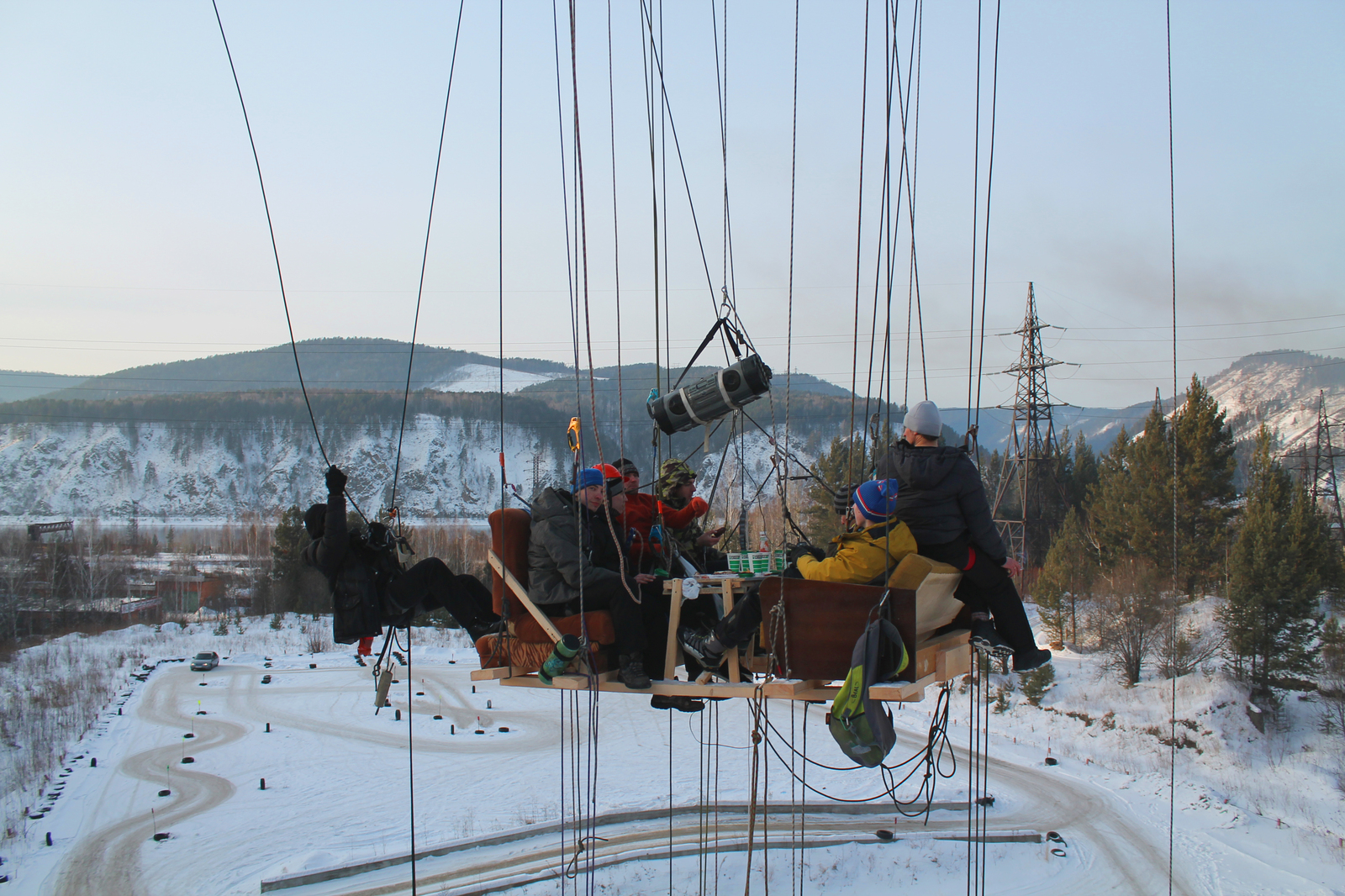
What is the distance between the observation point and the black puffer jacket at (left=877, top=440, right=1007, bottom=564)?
16.8 ft

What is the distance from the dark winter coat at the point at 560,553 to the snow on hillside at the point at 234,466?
93.4 metres

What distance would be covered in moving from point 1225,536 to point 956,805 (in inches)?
650

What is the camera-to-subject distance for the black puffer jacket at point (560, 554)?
570 centimetres

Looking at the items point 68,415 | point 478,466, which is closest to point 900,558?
point 478,466

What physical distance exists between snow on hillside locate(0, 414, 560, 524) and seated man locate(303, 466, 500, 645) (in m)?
92.3

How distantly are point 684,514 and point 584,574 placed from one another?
4.45 feet

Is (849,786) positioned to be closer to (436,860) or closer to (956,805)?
(956,805)

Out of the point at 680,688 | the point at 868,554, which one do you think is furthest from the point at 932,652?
the point at 680,688

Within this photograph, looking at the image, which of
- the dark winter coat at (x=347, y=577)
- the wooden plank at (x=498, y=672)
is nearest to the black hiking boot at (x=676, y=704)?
the wooden plank at (x=498, y=672)

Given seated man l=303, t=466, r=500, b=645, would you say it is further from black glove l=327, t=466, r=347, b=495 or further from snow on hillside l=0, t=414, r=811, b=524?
snow on hillside l=0, t=414, r=811, b=524

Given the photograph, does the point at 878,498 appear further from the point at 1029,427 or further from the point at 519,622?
the point at 1029,427

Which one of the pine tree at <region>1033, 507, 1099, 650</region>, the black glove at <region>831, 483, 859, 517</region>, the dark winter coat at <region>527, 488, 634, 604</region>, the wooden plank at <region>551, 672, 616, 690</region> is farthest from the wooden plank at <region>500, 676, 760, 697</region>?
the pine tree at <region>1033, 507, 1099, 650</region>

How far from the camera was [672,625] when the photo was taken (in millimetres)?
5871

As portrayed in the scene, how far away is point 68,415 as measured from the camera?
4572 inches
